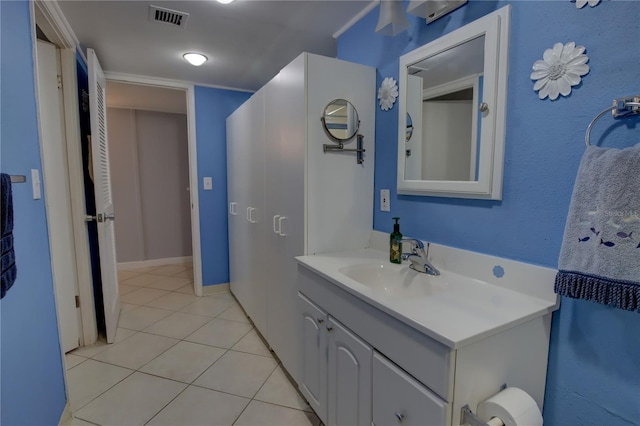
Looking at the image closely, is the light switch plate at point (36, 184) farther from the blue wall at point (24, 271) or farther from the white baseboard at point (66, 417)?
the white baseboard at point (66, 417)

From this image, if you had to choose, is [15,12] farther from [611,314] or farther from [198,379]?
[611,314]

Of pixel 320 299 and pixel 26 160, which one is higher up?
pixel 26 160

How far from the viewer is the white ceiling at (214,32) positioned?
172cm

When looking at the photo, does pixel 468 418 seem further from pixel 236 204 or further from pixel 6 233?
pixel 236 204

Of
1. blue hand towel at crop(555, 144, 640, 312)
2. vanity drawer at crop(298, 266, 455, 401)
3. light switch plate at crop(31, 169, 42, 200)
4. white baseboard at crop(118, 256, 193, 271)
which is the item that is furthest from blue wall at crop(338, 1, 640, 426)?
white baseboard at crop(118, 256, 193, 271)

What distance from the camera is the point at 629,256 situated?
79 cm

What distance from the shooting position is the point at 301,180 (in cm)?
160

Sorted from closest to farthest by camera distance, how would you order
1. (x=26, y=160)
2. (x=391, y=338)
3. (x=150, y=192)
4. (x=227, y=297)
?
1. (x=391, y=338)
2. (x=26, y=160)
3. (x=227, y=297)
4. (x=150, y=192)

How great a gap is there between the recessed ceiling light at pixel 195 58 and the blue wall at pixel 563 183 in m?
1.87

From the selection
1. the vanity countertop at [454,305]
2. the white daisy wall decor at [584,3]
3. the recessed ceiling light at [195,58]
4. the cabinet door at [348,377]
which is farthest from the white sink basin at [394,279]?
the recessed ceiling light at [195,58]

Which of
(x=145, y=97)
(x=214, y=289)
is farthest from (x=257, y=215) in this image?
(x=145, y=97)

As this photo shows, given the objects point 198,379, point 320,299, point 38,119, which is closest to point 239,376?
point 198,379

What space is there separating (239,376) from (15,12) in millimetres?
2105

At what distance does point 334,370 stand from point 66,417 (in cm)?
142
